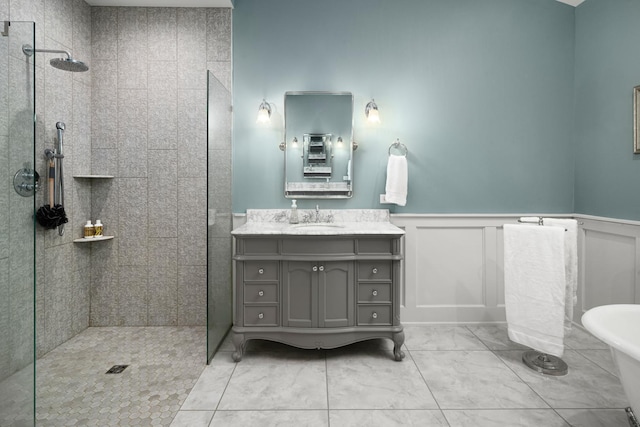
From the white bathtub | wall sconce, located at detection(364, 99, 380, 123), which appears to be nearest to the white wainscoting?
wall sconce, located at detection(364, 99, 380, 123)

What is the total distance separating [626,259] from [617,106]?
1.10 meters

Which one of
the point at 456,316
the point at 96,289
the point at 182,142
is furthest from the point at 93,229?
the point at 456,316

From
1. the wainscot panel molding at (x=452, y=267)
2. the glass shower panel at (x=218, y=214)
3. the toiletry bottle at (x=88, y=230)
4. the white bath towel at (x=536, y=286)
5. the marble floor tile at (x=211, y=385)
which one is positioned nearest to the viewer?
the marble floor tile at (x=211, y=385)

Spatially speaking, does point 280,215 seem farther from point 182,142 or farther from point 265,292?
point 182,142

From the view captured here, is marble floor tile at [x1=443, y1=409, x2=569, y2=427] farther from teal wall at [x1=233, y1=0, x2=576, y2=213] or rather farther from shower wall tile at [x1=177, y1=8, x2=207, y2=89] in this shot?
shower wall tile at [x1=177, y1=8, x2=207, y2=89]

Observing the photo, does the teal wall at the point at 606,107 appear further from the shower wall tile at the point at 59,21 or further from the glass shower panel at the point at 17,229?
the shower wall tile at the point at 59,21

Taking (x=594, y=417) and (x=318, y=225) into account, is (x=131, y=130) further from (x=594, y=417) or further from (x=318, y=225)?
(x=594, y=417)

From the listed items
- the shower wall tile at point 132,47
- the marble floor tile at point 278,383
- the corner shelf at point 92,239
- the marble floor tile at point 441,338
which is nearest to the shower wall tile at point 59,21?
the shower wall tile at point 132,47

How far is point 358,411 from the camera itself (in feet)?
5.93

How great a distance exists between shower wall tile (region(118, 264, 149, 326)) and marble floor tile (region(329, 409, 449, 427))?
191 cm

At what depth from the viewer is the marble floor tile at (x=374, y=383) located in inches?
73.9

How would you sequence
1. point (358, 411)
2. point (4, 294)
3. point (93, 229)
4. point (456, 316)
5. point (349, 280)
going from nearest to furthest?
point (4, 294)
point (358, 411)
point (349, 280)
point (93, 229)
point (456, 316)

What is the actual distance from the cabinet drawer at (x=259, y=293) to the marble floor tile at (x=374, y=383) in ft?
1.89

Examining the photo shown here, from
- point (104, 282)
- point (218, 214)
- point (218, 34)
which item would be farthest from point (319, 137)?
point (104, 282)
